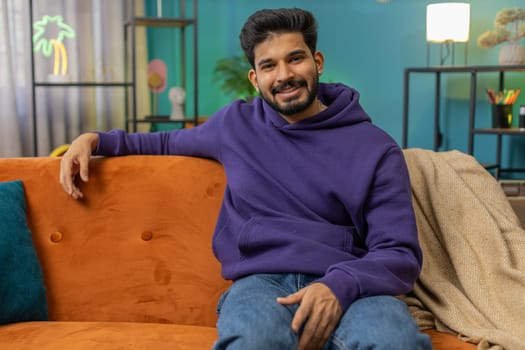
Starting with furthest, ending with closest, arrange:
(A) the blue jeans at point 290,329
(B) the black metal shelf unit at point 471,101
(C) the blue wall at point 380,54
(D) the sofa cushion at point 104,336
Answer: (C) the blue wall at point 380,54 → (B) the black metal shelf unit at point 471,101 → (D) the sofa cushion at point 104,336 → (A) the blue jeans at point 290,329

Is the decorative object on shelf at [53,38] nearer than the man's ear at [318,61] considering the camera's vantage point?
No

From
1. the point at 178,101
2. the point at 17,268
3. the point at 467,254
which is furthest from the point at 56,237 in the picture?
the point at 178,101

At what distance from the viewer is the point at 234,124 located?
1.91m

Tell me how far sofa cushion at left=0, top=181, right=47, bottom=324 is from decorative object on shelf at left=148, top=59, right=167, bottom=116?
322cm

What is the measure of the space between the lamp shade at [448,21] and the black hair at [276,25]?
3.00 meters

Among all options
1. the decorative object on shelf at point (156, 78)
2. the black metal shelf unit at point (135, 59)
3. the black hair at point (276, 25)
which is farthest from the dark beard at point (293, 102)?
the decorative object on shelf at point (156, 78)

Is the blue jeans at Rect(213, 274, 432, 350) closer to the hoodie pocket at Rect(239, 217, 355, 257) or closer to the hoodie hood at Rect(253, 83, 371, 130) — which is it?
the hoodie pocket at Rect(239, 217, 355, 257)

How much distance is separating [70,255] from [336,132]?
744 millimetres

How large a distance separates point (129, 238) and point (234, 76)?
352 cm

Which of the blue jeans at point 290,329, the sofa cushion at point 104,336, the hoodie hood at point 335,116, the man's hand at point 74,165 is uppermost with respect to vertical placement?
the hoodie hood at point 335,116

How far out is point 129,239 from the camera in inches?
77.1

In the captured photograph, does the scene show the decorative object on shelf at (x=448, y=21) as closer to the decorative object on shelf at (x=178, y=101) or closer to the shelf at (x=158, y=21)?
the shelf at (x=158, y=21)

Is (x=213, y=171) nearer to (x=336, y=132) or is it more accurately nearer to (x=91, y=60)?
(x=336, y=132)

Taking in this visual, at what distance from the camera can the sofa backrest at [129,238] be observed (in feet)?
6.31
